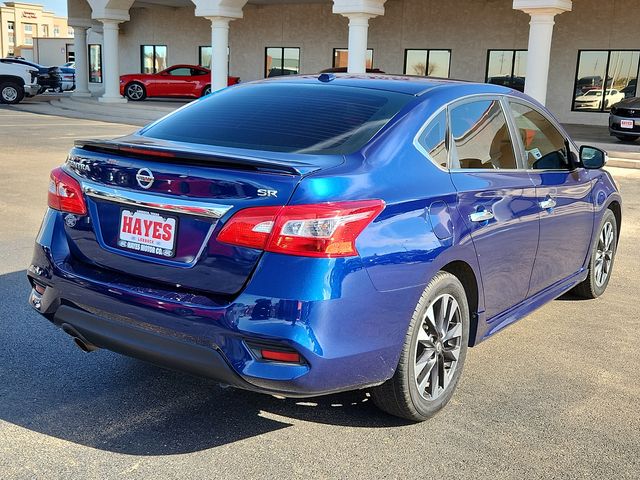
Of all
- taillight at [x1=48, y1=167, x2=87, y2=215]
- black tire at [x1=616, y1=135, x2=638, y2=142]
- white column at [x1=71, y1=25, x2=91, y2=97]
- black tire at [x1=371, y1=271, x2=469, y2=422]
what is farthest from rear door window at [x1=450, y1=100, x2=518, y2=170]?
white column at [x1=71, y1=25, x2=91, y2=97]

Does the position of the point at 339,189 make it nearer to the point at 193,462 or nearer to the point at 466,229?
the point at 466,229

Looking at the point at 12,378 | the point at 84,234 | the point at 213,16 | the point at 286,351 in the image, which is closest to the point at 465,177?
the point at 286,351

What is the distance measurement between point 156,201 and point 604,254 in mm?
4079

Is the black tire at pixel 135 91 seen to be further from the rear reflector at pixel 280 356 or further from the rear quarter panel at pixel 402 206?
the rear reflector at pixel 280 356

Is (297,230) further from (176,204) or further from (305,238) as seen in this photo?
(176,204)

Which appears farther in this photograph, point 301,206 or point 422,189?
point 422,189

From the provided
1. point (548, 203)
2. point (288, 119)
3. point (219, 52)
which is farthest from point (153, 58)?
point (288, 119)

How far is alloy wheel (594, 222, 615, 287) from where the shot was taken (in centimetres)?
573

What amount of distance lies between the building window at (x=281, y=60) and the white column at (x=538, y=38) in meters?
16.4

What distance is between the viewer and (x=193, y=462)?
312 centimetres

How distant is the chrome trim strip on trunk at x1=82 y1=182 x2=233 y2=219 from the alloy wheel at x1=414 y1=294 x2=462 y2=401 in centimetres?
114

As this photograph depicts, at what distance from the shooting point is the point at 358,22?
2095cm

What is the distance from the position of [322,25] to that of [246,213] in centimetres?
3053

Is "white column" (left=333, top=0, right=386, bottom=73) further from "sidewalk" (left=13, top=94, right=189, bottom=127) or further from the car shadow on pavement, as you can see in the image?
the car shadow on pavement
